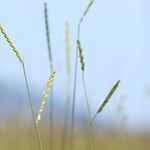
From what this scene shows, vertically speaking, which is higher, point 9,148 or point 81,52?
point 9,148

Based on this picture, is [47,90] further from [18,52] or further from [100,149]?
[100,149]

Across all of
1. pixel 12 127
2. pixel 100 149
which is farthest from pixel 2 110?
pixel 100 149

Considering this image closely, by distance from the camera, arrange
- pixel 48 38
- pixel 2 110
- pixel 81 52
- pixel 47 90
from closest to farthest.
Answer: pixel 47 90 → pixel 81 52 → pixel 48 38 → pixel 2 110

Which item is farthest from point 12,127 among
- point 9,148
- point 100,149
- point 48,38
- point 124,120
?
point 100,149

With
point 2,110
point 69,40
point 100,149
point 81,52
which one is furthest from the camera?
point 100,149

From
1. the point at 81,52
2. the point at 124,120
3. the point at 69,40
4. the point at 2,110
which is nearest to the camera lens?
the point at 81,52

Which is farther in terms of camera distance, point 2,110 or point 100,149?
point 100,149

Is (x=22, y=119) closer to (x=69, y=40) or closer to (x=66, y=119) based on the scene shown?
(x=66, y=119)

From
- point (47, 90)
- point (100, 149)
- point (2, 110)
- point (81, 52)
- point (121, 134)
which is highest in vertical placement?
point (100, 149)

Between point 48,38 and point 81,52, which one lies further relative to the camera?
point 48,38
